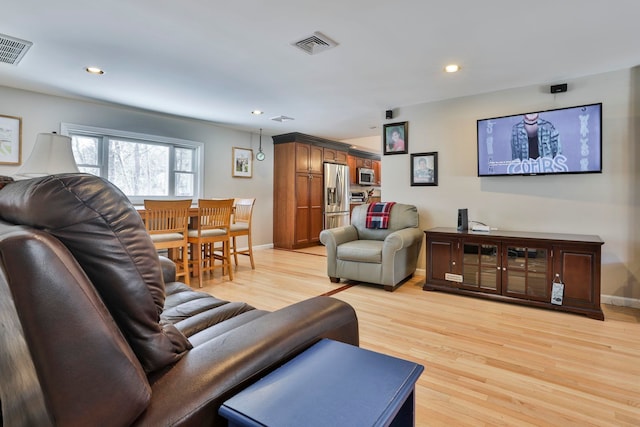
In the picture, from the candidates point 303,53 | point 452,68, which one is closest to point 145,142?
point 303,53

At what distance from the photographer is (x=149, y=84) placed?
3.39 m

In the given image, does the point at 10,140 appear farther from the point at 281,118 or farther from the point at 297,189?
the point at 297,189

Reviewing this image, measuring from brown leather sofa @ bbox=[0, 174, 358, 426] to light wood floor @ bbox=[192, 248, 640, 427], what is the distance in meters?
1.14

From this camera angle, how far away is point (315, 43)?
2525mm

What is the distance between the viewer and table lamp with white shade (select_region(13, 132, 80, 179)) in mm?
2453

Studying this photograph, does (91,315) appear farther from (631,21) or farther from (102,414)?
(631,21)

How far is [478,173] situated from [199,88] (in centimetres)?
326

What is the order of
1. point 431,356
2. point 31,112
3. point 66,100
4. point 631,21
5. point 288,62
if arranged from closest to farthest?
point 431,356 < point 631,21 < point 288,62 < point 31,112 < point 66,100

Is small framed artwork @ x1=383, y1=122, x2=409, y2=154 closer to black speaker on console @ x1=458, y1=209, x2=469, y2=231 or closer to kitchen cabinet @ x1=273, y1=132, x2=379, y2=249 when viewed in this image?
black speaker on console @ x1=458, y1=209, x2=469, y2=231

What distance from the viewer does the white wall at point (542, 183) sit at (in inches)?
118

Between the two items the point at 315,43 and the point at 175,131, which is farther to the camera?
the point at 175,131

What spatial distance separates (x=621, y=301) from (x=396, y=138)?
2.88m

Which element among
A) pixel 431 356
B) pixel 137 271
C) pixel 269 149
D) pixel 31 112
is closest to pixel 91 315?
pixel 137 271

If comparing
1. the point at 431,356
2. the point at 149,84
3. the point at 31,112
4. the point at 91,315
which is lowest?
the point at 431,356
